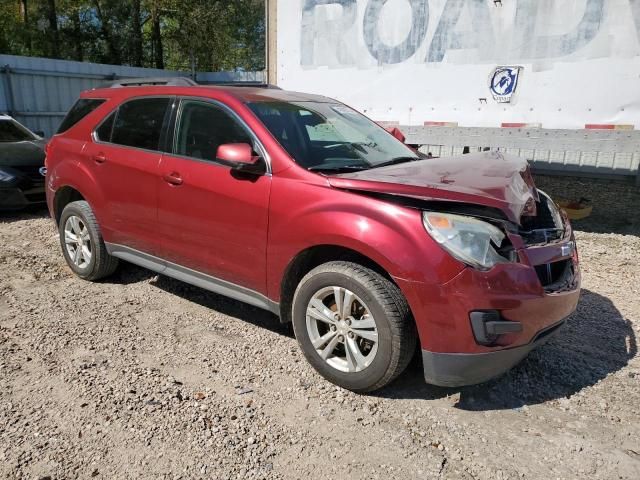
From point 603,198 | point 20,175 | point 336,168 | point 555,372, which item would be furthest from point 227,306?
point 603,198

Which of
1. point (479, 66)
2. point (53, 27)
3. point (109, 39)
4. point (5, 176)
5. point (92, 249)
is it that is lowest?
point (92, 249)

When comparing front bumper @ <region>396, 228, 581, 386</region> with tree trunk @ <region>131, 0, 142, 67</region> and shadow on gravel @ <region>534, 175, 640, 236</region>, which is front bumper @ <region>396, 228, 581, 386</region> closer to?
shadow on gravel @ <region>534, 175, 640, 236</region>

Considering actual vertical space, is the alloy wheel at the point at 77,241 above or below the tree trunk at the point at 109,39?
below

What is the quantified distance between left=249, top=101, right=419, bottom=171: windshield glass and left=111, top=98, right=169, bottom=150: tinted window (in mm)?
884

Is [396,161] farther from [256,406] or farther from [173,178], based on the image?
[256,406]

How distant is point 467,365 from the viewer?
271 centimetres

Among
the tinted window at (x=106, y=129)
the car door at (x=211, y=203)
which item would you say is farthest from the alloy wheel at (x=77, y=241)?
the car door at (x=211, y=203)

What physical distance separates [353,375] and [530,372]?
1.22 m

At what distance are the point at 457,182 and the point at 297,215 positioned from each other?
36.9 inches

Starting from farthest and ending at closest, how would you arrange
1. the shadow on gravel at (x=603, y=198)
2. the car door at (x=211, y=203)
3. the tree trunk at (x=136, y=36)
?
the tree trunk at (x=136, y=36), the shadow on gravel at (x=603, y=198), the car door at (x=211, y=203)

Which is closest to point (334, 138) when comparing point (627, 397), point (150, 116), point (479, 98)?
point (150, 116)

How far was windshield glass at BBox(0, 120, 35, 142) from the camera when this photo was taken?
8102mm

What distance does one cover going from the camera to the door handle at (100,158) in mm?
4352

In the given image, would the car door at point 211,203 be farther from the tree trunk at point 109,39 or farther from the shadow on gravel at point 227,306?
the tree trunk at point 109,39
